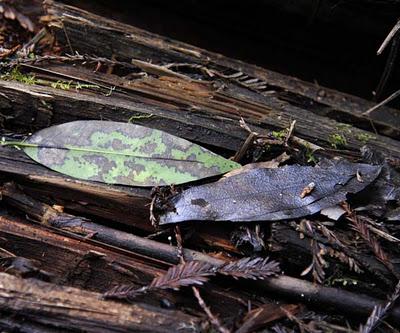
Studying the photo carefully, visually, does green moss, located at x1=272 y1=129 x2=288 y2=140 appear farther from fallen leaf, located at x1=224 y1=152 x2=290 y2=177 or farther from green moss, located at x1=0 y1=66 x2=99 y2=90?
green moss, located at x1=0 y1=66 x2=99 y2=90

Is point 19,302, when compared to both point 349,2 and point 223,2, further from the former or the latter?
Result: point 349,2

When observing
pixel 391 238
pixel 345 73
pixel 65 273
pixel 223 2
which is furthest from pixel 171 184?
pixel 345 73

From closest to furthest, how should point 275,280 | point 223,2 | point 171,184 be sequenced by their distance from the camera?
point 275,280 → point 171,184 → point 223,2

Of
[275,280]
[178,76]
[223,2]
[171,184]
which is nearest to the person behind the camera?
[275,280]

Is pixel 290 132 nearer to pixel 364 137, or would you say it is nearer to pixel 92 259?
pixel 364 137

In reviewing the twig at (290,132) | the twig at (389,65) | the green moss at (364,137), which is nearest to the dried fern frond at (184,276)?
the twig at (290,132)

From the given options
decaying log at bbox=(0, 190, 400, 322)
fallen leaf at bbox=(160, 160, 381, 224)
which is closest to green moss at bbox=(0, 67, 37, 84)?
fallen leaf at bbox=(160, 160, 381, 224)
